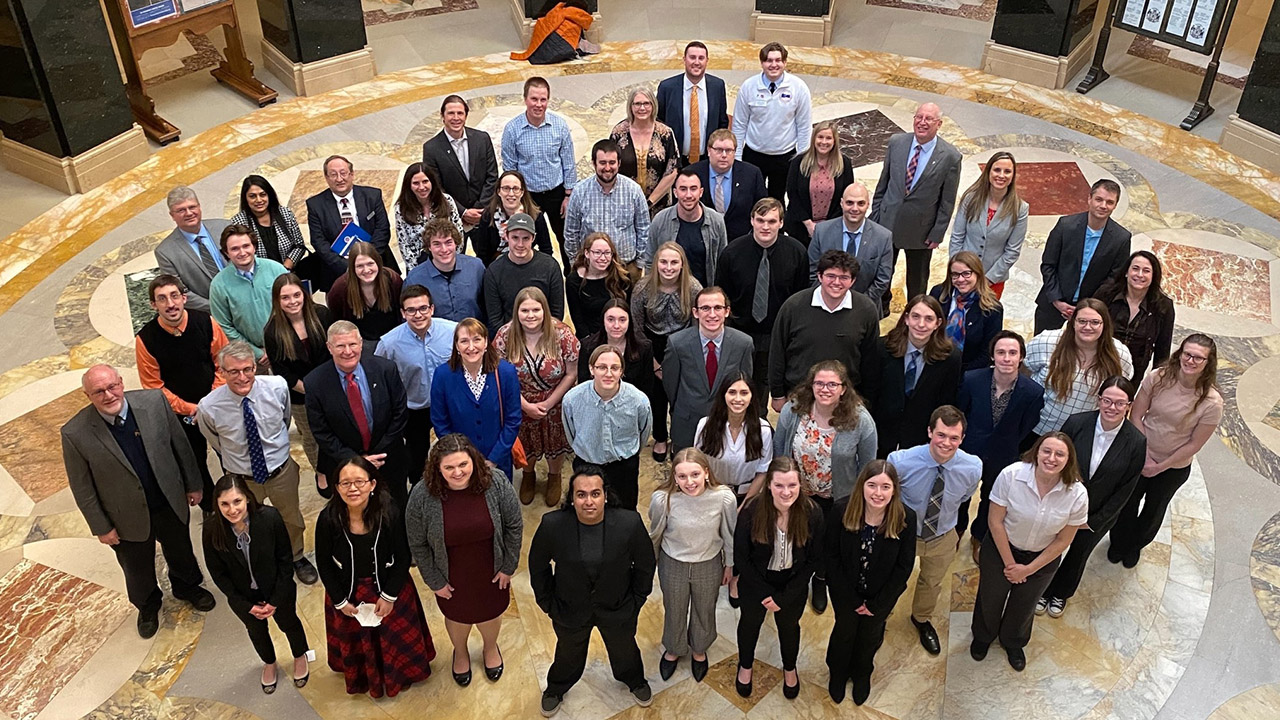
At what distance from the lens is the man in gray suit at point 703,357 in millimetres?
5352

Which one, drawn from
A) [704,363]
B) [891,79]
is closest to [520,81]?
[891,79]

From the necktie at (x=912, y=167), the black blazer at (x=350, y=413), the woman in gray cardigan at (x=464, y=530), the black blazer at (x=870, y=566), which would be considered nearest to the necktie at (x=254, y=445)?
the black blazer at (x=350, y=413)

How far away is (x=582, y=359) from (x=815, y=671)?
195 cm

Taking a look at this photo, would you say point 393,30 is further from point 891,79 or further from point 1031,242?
point 1031,242

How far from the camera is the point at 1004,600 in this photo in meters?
5.12

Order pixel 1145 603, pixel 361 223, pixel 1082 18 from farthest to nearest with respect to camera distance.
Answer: pixel 1082 18 → pixel 361 223 → pixel 1145 603

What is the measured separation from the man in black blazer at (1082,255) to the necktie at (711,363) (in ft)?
6.87

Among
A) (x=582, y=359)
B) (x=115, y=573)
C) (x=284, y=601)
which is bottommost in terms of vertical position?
(x=115, y=573)

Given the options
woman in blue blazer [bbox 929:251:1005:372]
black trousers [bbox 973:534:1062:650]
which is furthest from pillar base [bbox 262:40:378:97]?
black trousers [bbox 973:534:1062:650]

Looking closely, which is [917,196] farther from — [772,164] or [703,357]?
[703,357]

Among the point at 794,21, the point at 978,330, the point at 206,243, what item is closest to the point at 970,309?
the point at 978,330

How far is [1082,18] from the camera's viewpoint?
10.4 metres

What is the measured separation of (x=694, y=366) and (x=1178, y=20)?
6963 millimetres

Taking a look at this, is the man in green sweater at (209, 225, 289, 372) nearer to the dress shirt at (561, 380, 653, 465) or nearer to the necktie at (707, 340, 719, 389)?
the dress shirt at (561, 380, 653, 465)
